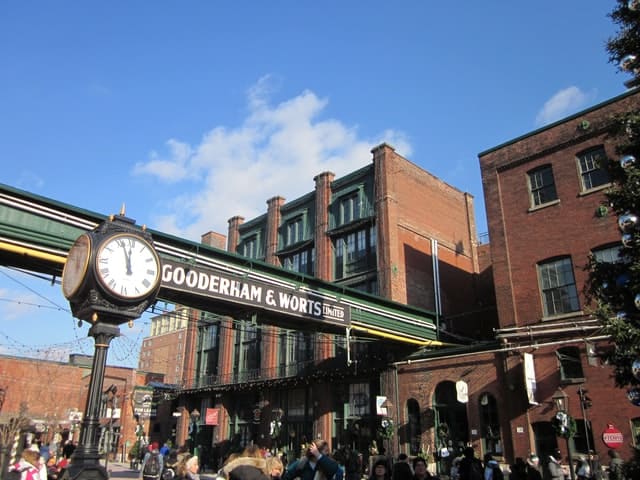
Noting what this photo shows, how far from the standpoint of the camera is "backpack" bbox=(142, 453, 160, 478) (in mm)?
12875

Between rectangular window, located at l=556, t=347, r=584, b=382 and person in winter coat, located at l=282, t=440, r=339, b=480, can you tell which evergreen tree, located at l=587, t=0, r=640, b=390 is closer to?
person in winter coat, located at l=282, t=440, r=339, b=480

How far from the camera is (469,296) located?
3384cm

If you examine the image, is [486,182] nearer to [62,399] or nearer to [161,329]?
[62,399]

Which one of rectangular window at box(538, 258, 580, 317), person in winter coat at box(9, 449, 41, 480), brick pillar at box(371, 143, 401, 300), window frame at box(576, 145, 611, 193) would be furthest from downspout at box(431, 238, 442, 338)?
person in winter coat at box(9, 449, 41, 480)

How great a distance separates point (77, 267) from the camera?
8.18 metres

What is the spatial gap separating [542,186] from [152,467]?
18.7 m

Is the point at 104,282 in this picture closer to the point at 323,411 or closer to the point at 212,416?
the point at 323,411

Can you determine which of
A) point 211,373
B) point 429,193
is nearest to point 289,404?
point 211,373

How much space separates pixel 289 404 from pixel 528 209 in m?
18.2

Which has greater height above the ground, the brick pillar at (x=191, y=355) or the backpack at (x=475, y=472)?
the brick pillar at (x=191, y=355)

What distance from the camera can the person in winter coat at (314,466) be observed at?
6.10m

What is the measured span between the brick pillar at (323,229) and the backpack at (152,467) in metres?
19.9

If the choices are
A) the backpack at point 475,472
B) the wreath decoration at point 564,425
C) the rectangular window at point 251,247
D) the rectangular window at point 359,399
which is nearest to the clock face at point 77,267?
the backpack at point 475,472

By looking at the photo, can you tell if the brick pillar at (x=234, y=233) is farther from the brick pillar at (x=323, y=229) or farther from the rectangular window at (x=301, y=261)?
the brick pillar at (x=323, y=229)
